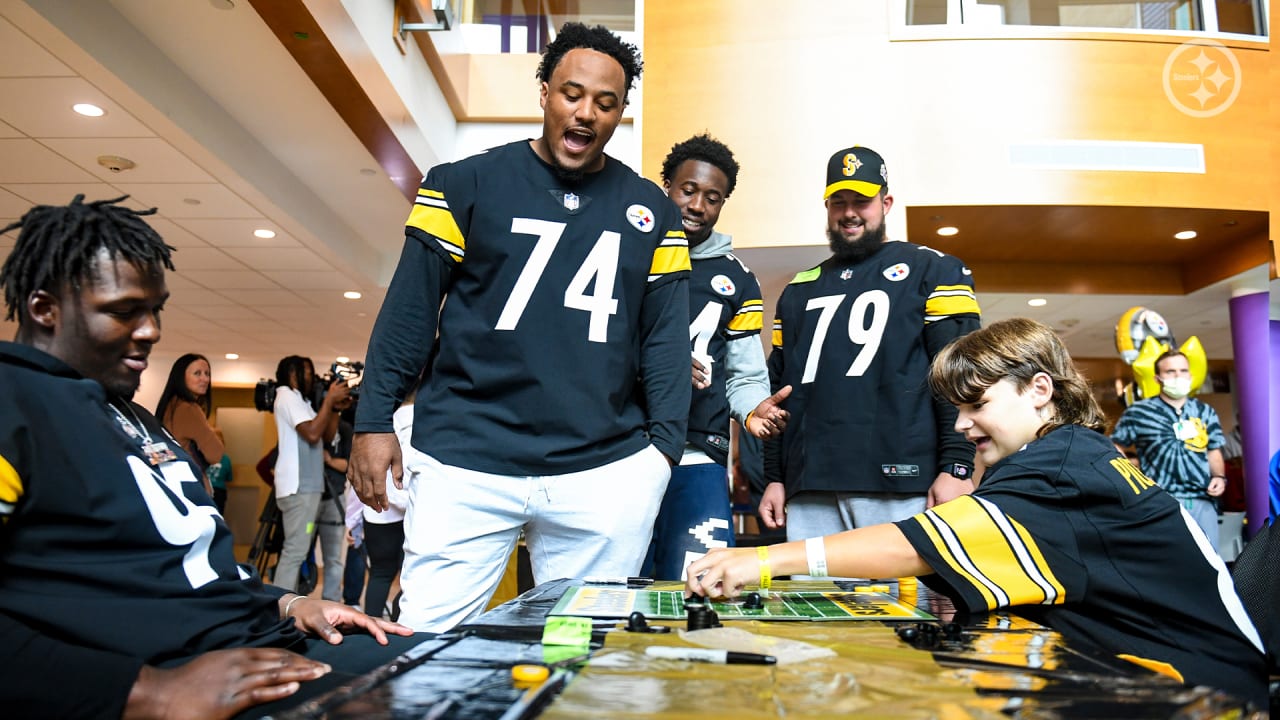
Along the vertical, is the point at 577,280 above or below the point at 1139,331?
below

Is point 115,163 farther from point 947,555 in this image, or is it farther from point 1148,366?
point 1148,366

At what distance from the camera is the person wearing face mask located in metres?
4.63

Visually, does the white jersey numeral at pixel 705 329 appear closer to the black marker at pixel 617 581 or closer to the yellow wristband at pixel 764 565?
the black marker at pixel 617 581

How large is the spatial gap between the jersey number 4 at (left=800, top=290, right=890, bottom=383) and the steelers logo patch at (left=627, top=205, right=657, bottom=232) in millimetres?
812

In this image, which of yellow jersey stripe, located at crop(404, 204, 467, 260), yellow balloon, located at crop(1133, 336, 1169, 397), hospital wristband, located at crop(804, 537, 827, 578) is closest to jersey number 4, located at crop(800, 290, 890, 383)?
yellow jersey stripe, located at crop(404, 204, 467, 260)

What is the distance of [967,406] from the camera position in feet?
4.97

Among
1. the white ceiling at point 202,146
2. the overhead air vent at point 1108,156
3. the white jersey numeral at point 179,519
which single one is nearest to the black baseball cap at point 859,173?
the white jersey numeral at point 179,519

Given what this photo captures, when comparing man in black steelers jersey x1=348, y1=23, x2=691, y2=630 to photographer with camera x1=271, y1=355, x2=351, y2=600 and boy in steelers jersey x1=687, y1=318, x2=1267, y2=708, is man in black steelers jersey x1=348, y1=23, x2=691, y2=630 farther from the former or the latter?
photographer with camera x1=271, y1=355, x2=351, y2=600

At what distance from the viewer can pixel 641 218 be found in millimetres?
1916

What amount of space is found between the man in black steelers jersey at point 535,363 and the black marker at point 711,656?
860 mm

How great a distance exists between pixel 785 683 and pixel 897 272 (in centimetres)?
194

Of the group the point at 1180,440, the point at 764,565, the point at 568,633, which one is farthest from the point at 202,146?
the point at 1180,440

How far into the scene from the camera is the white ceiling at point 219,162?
3.93m

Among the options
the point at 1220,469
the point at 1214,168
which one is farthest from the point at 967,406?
the point at 1214,168
